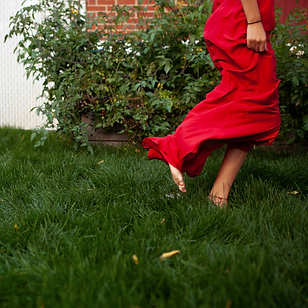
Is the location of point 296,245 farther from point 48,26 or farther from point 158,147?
point 48,26

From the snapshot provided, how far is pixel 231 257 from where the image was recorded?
3.60 feet

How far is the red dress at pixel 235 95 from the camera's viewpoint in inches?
58.3

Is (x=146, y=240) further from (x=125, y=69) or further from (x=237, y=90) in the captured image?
(x=125, y=69)

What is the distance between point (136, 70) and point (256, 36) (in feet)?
5.48

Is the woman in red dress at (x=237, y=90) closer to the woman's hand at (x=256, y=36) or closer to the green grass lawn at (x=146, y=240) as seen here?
the woman's hand at (x=256, y=36)

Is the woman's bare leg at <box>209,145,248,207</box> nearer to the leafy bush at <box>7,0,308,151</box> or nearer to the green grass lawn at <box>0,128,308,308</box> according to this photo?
the green grass lawn at <box>0,128,308,308</box>

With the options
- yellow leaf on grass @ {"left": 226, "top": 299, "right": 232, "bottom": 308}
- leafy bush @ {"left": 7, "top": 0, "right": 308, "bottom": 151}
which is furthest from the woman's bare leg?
leafy bush @ {"left": 7, "top": 0, "right": 308, "bottom": 151}

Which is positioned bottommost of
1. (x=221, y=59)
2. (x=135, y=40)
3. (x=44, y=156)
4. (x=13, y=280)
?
(x=13, y=280)

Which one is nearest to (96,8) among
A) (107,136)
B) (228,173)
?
(107,136)

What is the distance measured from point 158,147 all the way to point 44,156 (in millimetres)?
1378

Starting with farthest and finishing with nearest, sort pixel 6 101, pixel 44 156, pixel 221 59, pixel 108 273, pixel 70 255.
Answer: pixel 6 101 → pixel 44 156 → pixel 221 59 → pixel 70 255 → pixel 108 273

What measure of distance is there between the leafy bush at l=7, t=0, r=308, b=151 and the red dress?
1162 millimetres

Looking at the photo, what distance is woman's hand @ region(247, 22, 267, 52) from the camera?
4.64 feet

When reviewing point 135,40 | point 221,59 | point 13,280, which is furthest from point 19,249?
point 135,40
